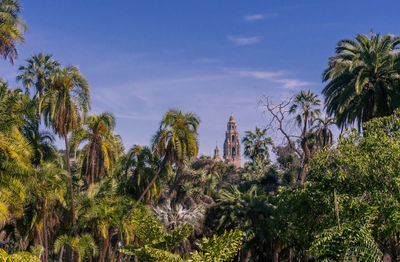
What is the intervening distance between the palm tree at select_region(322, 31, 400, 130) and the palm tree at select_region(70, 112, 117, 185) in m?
14.9

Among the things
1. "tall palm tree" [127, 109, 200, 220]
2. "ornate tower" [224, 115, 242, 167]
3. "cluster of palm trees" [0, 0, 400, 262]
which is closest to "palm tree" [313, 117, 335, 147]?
"cluster of palm trees" [0, 0, 400, 262]

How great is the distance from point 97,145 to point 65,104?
4.54m

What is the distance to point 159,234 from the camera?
18.0m

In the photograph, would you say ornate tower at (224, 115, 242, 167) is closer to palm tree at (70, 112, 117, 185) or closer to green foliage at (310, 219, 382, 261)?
palm tree at (70, 112, 117, 185)

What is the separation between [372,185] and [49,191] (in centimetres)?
1541

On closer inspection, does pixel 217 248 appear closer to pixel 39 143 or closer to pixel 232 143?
pixel 39 143

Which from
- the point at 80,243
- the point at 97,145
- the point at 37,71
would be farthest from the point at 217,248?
the point at 37,71

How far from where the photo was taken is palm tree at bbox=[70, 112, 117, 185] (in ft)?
78.2

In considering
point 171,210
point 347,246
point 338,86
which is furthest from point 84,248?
point 338,86

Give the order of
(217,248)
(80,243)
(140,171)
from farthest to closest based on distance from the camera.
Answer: (140,171) → (80,243) → (217,248)

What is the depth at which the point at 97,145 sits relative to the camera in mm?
24062

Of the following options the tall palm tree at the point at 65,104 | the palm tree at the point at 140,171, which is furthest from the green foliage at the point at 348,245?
the palm tree at the point at 140,171

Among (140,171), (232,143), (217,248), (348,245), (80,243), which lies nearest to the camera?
(217,248)

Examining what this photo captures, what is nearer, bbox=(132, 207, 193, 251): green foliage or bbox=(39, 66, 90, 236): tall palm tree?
bbox=(132, 207, 193, 251): green foliage
